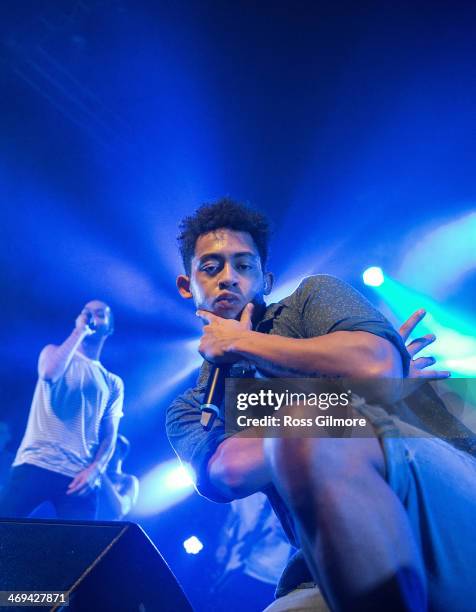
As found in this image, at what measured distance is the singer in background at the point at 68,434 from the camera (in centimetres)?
299

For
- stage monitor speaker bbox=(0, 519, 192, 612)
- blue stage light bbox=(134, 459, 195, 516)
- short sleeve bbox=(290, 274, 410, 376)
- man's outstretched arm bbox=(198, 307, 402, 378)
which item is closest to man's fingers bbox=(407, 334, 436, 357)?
short sleeve bbox=(290, 274, 410, 376)

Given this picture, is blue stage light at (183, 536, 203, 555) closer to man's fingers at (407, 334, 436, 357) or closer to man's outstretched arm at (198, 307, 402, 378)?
man's fingers at (407, 334, 436, 357)

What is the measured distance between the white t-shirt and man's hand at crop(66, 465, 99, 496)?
45mm

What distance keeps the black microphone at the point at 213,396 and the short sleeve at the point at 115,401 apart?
2565 millimetres

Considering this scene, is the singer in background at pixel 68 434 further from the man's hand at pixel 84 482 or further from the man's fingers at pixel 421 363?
the man's fingers at pixel 421 363

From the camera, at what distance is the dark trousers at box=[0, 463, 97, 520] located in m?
2.91

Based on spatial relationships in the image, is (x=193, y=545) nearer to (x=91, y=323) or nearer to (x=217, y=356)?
(x=91, y=323)

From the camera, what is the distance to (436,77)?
359 cm

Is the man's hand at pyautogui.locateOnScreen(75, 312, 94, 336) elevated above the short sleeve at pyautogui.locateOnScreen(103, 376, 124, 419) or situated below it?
above

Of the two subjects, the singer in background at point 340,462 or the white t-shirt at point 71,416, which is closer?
the singer in background at point 340,462

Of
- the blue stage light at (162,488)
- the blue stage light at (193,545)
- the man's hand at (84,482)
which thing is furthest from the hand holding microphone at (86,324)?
the blue stage light at (193,545)

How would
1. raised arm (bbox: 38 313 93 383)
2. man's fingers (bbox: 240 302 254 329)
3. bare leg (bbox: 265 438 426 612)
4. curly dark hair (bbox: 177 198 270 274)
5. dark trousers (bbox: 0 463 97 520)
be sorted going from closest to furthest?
bare leg (bbox: 265 438 426 612) → man's fingers (bbox: 240 302 254 329) → curly dark hair (bbox: 177 198 270 274) → dark trousers (bbox: 0 463 97 520) → raised arm (bbox: 38 313 93 383)

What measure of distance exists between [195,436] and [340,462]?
745 mm

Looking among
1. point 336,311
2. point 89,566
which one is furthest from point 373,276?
point 89,566
